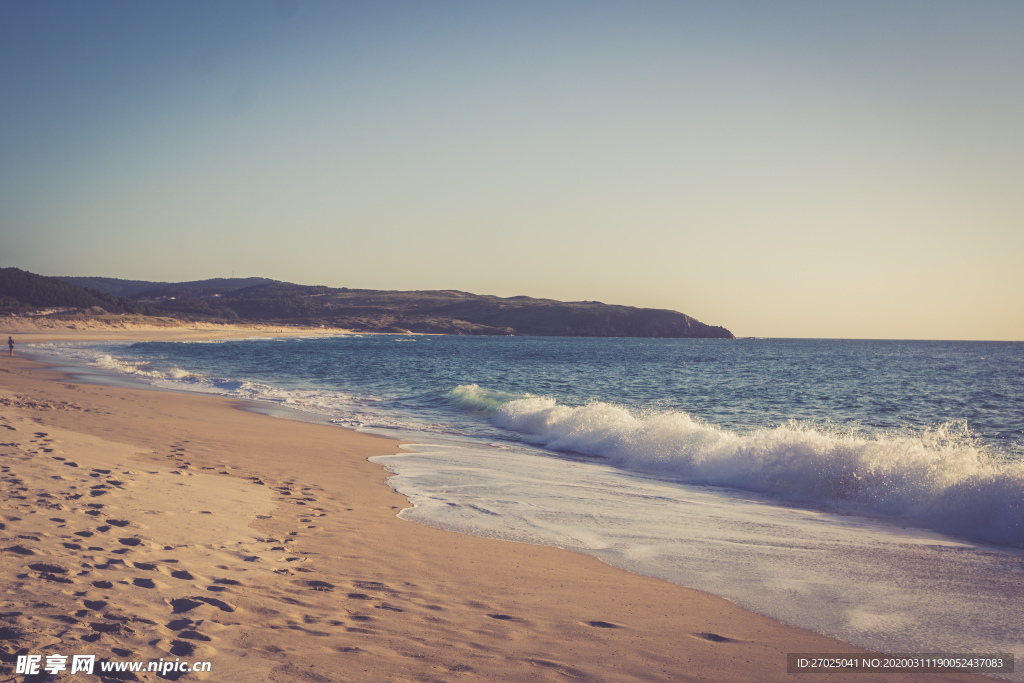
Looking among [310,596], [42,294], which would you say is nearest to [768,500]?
[310,596]

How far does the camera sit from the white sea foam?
848cm

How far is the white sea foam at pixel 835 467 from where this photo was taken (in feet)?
27.8

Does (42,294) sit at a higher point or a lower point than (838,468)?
higher

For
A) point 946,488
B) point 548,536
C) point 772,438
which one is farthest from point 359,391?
point 946,488

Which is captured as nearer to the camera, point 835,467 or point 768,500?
point 768,500

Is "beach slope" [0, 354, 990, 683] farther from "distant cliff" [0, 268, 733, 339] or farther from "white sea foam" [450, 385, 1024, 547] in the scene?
"distant cliff" [0, 268, 733, 339]

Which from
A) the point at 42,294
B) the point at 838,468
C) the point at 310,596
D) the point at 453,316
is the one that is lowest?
the point at 310,596

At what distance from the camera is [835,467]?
10.8 metres

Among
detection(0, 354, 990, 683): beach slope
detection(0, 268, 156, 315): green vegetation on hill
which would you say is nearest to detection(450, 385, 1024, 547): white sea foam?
detection(0, 354, 990, 683): beach slope

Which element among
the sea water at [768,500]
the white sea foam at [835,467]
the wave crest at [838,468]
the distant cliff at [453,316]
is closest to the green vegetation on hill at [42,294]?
the distant cliff at [453,316]

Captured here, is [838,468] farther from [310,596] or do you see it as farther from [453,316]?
[453,316]

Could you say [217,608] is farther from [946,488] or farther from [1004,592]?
[946,488]

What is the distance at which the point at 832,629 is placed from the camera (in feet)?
16.0

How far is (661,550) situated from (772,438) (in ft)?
22.2
